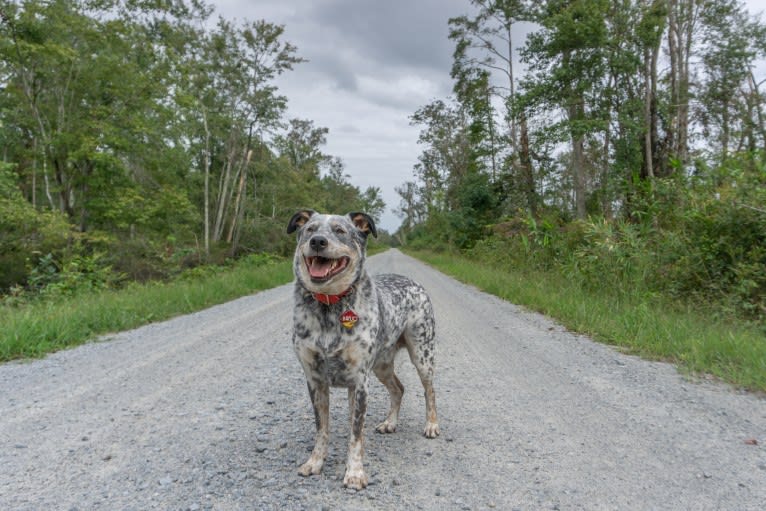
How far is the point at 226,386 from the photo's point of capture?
450 cm

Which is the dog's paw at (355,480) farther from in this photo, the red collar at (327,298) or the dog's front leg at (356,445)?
the red collar at (327,298)

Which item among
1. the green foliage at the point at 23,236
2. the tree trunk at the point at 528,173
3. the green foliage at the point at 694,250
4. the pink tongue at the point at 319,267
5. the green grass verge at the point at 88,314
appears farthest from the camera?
the tree trunk at the point at 528,173

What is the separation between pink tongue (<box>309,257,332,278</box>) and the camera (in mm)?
2715

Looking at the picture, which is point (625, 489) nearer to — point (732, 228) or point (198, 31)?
point (732, 228)

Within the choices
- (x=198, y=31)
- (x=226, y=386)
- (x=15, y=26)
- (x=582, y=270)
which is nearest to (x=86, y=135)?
(x=15, y=26)

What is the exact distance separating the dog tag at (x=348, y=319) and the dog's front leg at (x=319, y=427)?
47cm

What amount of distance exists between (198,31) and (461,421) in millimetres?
28446

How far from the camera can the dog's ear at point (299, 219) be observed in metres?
3.31

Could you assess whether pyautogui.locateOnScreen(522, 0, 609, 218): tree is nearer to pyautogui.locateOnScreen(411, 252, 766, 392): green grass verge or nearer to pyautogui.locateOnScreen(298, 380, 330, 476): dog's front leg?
pyautogui.locateOnScreen(411, 252, 766, 392): green grass verge

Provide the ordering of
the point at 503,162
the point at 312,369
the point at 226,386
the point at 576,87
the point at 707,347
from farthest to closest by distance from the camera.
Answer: the point at 503,162, the point at 576,87, the point at 707,347, the point at 226,386, the point at 312,369

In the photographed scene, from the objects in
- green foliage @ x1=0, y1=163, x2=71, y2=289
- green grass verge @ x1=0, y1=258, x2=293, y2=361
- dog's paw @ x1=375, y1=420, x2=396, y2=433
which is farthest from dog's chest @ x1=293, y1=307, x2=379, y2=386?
green foliage @ x1=0, y1=163, x2=71, y2=289

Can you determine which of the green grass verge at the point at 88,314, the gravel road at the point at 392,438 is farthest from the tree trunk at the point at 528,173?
the gravel road at the point at 392,438

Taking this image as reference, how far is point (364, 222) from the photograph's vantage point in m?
3.35

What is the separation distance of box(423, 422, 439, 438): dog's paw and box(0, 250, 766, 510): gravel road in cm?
9
